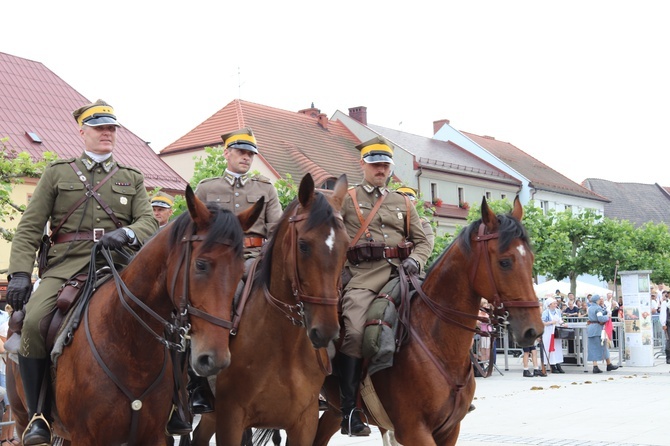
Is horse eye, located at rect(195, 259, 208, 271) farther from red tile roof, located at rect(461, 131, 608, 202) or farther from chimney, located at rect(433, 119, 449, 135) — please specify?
chimney, located at rect(433, 119, 449, 135)

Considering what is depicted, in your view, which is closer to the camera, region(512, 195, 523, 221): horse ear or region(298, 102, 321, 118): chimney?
region(512, 195, 523, 221): horse ear

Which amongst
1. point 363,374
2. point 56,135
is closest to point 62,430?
A: point 363,374

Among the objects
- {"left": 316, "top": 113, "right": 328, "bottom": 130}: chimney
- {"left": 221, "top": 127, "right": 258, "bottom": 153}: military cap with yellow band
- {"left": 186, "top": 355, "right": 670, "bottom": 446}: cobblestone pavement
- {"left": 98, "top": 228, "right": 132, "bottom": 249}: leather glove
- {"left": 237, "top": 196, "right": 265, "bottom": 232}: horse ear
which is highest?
{"left": 316, "top": 113, "right": 328, "bottom": 130}: chimney

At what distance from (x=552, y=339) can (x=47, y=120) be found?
2420 centimetres

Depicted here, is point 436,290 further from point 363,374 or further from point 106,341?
point 106,341

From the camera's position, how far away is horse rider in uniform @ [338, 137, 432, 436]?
7.12 metres

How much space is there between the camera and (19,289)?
5719 millimetres

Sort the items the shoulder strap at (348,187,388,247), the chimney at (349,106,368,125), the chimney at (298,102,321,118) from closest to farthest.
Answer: the shoulder strap at (348,187,388,247) → the chimney at (298,102,321,118) → the chimney at (349,106,368,125)

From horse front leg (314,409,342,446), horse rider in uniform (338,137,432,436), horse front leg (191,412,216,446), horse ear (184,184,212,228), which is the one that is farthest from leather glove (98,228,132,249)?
horse front leg (314,409,342,446)

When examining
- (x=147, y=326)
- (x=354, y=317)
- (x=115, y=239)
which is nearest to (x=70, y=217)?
(x=115, y=239)

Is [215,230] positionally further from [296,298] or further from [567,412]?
[567,412]

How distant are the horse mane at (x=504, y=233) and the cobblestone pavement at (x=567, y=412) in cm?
492

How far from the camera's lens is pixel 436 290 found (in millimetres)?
7117

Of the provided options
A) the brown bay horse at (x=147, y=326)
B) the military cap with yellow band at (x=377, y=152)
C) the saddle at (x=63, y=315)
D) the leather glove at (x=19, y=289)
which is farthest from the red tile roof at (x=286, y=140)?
the brown bay horse at (x=147, y=326)
